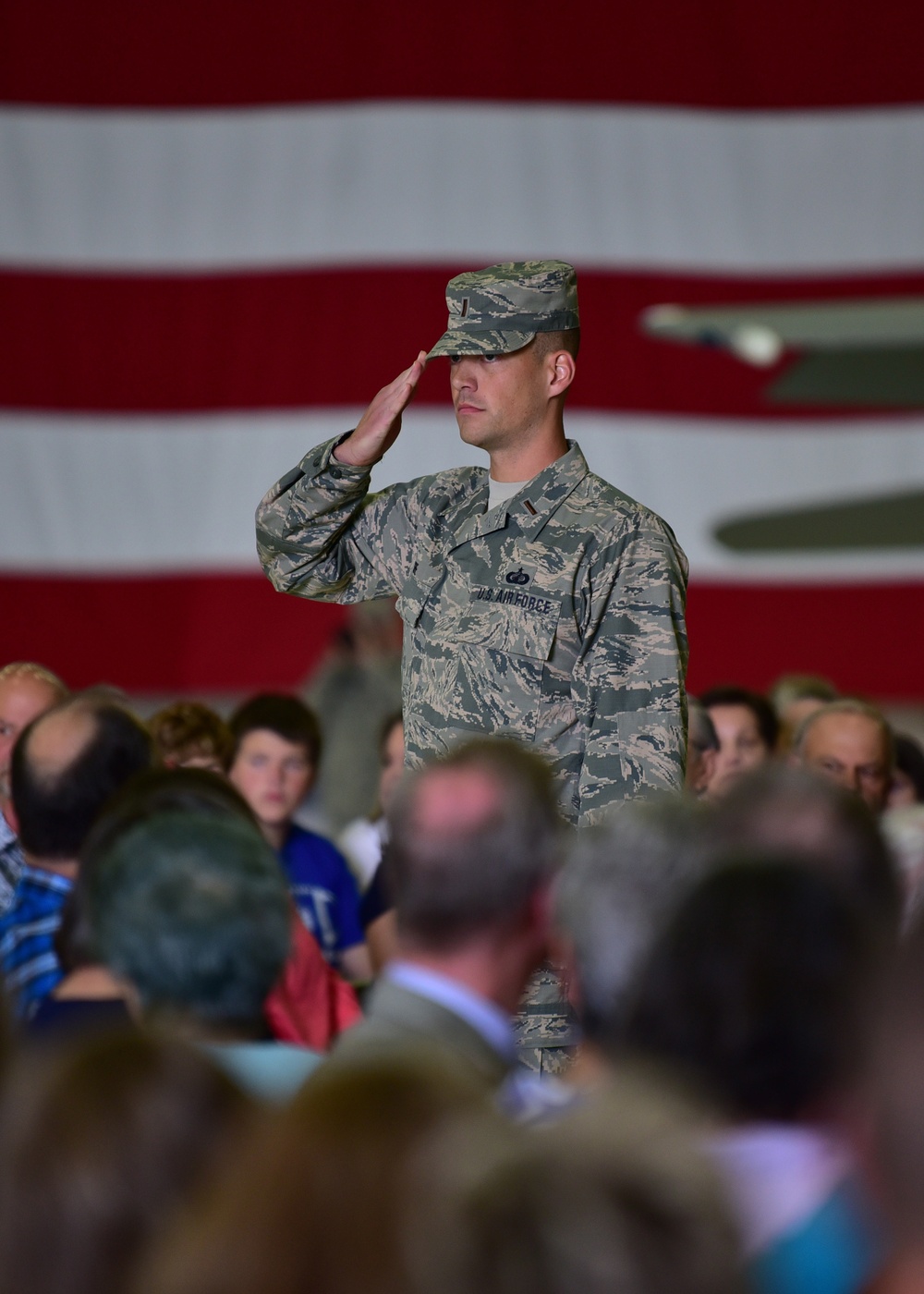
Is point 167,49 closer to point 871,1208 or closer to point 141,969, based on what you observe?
point 141,969

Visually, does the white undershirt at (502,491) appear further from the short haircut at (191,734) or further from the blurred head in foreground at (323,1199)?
the blurred head in foreground at (323,1199)

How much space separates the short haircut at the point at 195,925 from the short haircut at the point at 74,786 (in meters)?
0.74

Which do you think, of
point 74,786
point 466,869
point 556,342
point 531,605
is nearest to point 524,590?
point 531,605

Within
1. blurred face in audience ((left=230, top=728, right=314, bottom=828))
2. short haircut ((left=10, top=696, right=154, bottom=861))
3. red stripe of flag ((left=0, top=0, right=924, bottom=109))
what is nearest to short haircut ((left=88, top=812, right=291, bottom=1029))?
short haircut ((left=10, top=696, right=154, bottom=861))

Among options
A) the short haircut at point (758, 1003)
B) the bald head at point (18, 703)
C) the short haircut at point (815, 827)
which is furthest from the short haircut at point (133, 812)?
the bald head at point (18, 703)

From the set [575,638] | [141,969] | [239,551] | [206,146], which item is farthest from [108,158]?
[141,969]

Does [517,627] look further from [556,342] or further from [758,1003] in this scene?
[758,1003]

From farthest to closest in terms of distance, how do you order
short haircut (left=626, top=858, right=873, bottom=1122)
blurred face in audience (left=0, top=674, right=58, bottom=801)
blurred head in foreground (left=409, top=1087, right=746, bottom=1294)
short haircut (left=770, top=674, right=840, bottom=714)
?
short haircut (left=770, top=674, right=840, bottom=714) < blurred face in audience (left=0, top=674, right=58, bottom=801) < short haircut (left=626, top=858, right=873, bottom=1122) < blurred head in foreground (left=409, top=1087, right=746, bottom=1294)

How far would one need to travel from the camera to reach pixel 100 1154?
0.83 metres

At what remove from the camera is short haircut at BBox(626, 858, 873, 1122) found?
1063 millimetres

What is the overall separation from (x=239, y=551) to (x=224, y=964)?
3.80 metres

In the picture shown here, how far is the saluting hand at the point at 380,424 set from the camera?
238 centimetres

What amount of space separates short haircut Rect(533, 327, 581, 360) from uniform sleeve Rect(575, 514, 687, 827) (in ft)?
0.94

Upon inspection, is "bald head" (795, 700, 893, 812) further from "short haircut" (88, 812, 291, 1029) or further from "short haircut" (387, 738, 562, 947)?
"short haircut" (88, 812, 291, 1029)
